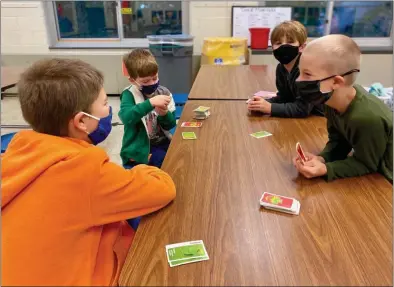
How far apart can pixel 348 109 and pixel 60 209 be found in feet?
3.36

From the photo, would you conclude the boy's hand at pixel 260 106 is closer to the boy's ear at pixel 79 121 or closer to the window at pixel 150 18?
the boy's ear at pixel 79 121

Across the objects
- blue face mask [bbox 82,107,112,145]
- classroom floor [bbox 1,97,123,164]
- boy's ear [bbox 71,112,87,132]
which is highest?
boy's ear [bbox 71,112,87,132]

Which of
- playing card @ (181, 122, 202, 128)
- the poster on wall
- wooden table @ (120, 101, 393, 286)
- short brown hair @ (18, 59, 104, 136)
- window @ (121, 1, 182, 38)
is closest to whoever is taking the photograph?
wooden table @ (120, 101, 393, 286)

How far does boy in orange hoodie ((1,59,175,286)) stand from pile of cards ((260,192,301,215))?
299 mm

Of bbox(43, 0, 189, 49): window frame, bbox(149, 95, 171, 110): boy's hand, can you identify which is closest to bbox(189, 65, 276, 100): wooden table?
bbox(149, 95, 171, 110): boy's hand

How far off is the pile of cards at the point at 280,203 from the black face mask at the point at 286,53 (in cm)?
119

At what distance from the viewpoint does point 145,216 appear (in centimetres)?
105

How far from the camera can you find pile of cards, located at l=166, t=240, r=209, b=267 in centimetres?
87

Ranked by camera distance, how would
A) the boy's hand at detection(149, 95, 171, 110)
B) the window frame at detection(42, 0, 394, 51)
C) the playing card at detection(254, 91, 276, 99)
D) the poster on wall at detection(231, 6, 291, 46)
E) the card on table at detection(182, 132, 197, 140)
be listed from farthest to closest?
the window frame at detection(42, 0, 394, 51) < the poster on wall at detection(231, 6, 291, 46) < the playing card at detection(254, 91, 276, 99) < the boy's hand at detection(149, 95, 171, 110) < the card on table at detection(182, 132, 197, 140)

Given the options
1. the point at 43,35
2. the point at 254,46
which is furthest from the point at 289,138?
the point at 43,35

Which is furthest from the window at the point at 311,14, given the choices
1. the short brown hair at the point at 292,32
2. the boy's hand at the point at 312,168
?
the boy's hand at the point at 312,168

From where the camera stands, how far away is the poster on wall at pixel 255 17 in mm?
4523

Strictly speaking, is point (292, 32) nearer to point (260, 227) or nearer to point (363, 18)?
point (260, 227)

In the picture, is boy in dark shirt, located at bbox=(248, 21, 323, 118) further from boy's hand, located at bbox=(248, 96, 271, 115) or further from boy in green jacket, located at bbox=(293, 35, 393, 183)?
boy in green jacket, located at bbox=(293, 35, 393, 183)
